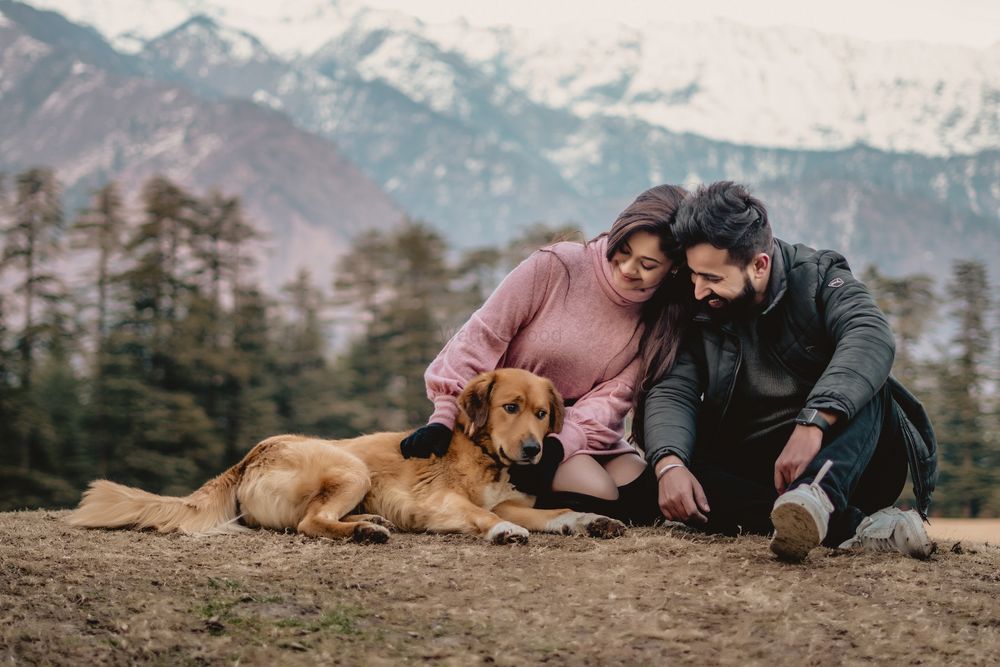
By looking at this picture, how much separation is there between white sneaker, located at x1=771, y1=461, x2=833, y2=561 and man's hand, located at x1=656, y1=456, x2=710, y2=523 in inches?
17.5

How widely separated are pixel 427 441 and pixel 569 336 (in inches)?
40.7

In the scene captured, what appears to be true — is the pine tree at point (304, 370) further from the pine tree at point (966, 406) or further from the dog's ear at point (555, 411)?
the dog's ear at point (555, 411)

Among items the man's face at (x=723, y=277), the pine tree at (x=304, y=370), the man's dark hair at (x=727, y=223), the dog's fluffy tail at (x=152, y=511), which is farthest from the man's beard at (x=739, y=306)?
the pine tree at (x=304, y=370)

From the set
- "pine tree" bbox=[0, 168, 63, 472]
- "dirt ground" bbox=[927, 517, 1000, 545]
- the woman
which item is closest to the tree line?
"pine tree" bbox=[0, 168, 63, 472]

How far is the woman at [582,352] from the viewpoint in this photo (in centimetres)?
512

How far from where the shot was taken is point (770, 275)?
4727 mm

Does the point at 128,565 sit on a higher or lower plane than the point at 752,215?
lower

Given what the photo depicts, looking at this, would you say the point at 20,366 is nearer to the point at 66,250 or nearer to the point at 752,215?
the point at 66,250

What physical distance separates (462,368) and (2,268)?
1257 inches

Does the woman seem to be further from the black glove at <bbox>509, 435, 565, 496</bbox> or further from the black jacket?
the black jacket

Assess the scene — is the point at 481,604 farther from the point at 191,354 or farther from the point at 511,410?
the point at 191,354

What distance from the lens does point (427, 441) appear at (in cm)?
A: 496

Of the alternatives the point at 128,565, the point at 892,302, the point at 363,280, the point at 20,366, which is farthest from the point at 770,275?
the point at 363,280

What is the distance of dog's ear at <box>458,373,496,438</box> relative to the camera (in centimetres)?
506
